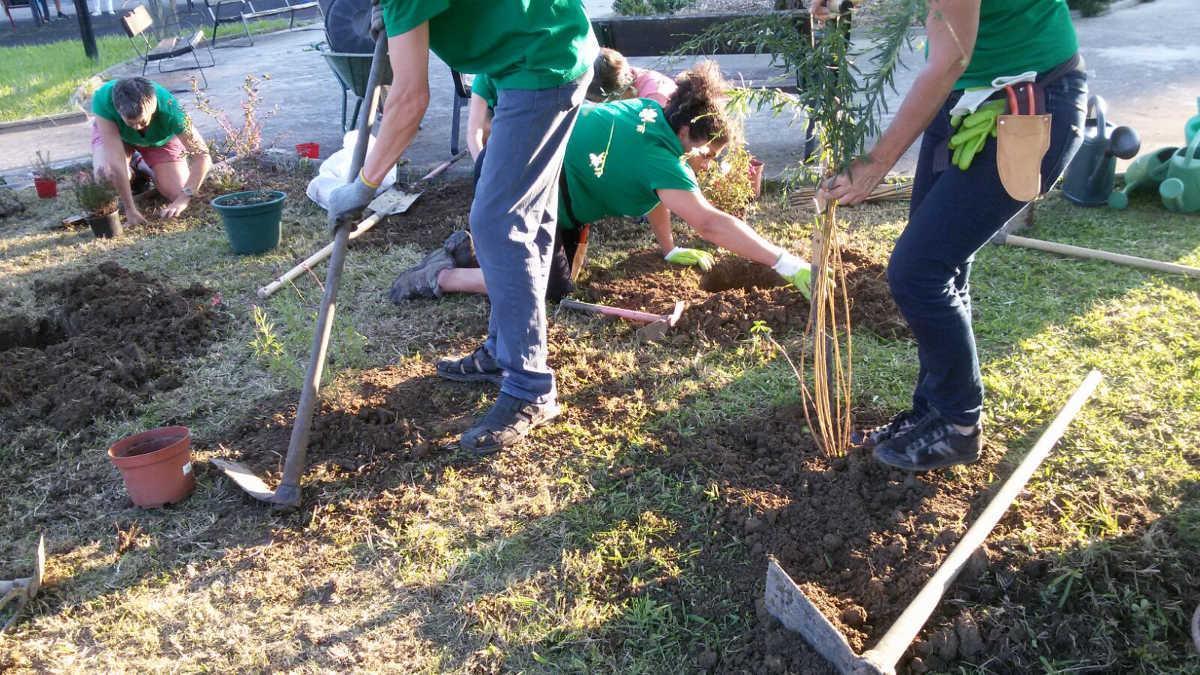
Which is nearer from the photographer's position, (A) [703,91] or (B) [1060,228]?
(A) [703,91]

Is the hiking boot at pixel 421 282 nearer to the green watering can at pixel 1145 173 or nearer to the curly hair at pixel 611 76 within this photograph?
the curly hair at pixel 611 76

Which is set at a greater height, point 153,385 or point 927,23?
point 927,23

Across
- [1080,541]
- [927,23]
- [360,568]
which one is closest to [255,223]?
[360,568]

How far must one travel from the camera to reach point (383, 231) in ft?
16.2

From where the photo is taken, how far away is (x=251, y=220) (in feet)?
14.9

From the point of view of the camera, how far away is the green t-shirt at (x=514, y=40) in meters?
2.40

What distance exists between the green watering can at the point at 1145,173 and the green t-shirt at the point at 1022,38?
3.02 m

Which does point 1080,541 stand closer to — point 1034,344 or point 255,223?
point 1034,344

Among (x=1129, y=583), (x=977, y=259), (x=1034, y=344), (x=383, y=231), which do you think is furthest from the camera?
(x=383, y=231)

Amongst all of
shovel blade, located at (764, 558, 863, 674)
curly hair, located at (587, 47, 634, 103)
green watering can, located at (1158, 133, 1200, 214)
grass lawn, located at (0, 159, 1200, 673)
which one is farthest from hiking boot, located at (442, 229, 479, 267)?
green watering can, located at (1158, 133, 1200, 214)

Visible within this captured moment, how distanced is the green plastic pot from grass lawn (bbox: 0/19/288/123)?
5791mm

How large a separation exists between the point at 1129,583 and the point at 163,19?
16.7m

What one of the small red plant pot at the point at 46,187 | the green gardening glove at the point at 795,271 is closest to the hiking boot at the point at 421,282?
the green gardening glove at the point at 795,271

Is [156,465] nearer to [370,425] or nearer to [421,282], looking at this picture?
[370,425]
